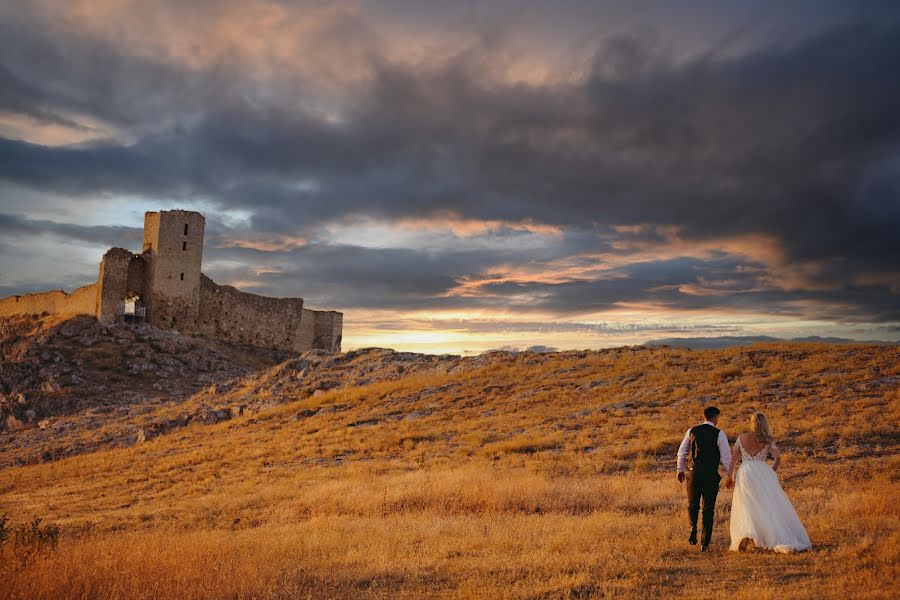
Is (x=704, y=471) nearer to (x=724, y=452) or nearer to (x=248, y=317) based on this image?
(x=724, y=452)

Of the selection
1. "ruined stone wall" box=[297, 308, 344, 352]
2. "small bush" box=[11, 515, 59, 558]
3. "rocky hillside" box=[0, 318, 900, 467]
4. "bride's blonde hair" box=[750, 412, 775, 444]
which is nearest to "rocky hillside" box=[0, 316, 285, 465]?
"rocky hillside" box=[0, 318, 900, 467]

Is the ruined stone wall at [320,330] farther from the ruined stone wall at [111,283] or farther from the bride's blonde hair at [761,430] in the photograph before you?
the bride's blonde hair at [761,430]

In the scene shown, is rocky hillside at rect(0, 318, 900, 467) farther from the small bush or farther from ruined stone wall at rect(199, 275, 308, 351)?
the small bush

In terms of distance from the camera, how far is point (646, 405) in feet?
77.3

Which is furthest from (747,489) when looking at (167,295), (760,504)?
(167,295)

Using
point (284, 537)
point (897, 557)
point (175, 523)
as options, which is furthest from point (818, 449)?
point (175, 523)

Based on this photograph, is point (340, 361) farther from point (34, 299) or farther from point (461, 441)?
point (34, 299)

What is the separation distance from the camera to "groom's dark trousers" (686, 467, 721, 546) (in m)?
9.37

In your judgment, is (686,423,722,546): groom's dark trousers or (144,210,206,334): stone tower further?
(144,210,206,334): stone tower

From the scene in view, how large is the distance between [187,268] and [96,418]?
1928cm

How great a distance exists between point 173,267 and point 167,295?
2.27 meters

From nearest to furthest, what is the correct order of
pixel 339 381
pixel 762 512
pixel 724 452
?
pixel 762 512
pixel 724 452
pixel 339 381

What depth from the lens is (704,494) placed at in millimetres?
9578

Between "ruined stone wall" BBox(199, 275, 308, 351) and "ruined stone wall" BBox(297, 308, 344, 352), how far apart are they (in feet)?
2.45
